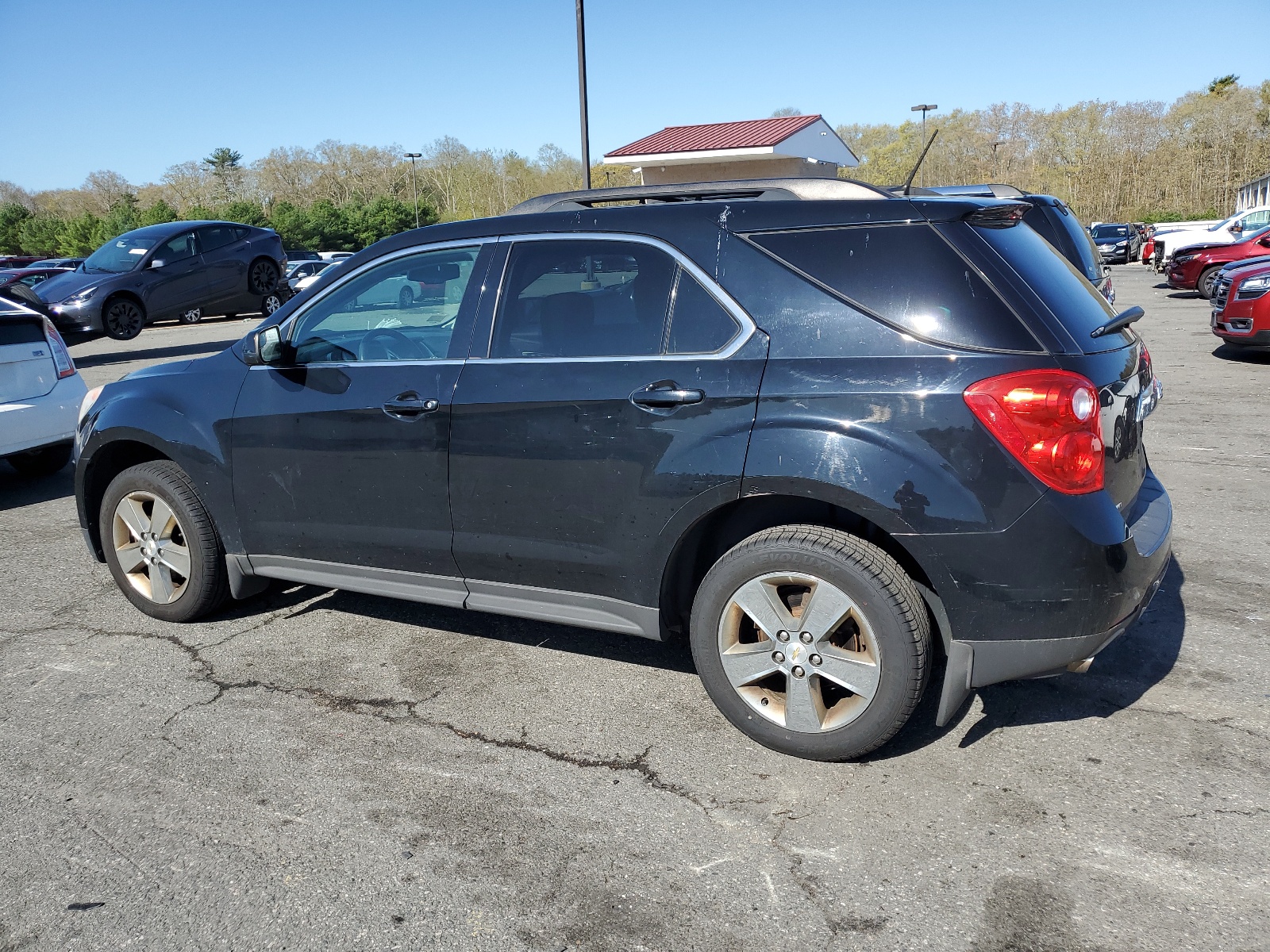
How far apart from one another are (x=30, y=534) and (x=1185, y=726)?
21.3 feet

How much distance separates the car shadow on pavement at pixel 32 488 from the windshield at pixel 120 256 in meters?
10.4

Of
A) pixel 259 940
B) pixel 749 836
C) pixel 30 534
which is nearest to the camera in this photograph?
pixel 259 940

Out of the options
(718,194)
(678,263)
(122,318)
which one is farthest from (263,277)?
(678,263)

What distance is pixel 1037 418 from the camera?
286 cm

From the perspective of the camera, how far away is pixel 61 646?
445 cm

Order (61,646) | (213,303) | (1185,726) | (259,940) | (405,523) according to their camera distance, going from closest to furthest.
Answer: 1. (259,940)
2. (1185,726)
3. (405,523)
4. (61,646)
5. (213,303)

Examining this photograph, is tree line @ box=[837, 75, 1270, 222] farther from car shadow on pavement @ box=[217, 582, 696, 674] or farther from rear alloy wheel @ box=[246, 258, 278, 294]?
car shadow on pavement @ box=[217, 582, 696, 674]

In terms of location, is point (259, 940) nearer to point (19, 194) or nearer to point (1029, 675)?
point (1029, 675)

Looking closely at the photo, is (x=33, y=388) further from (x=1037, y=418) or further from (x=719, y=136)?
(x=719, y=136)

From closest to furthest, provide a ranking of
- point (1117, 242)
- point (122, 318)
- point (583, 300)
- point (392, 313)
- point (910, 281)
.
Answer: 1. point (910, 281)
2. point (583, 300)
3. point (392, 313)
4. point (122, 318)
5. point (1117, 242)

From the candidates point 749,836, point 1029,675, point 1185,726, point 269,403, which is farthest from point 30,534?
point 1185,726

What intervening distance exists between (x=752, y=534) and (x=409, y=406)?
1.38 m

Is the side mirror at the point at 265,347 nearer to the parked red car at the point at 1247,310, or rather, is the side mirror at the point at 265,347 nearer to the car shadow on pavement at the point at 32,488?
the car shadow on pavement at the point at 32,488

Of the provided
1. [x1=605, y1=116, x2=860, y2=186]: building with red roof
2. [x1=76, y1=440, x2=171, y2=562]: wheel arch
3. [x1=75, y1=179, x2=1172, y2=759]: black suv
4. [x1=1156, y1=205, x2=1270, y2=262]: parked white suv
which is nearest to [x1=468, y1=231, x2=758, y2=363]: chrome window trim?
[x1=75, y1=179, x2=1172, y2=759]: black suv
